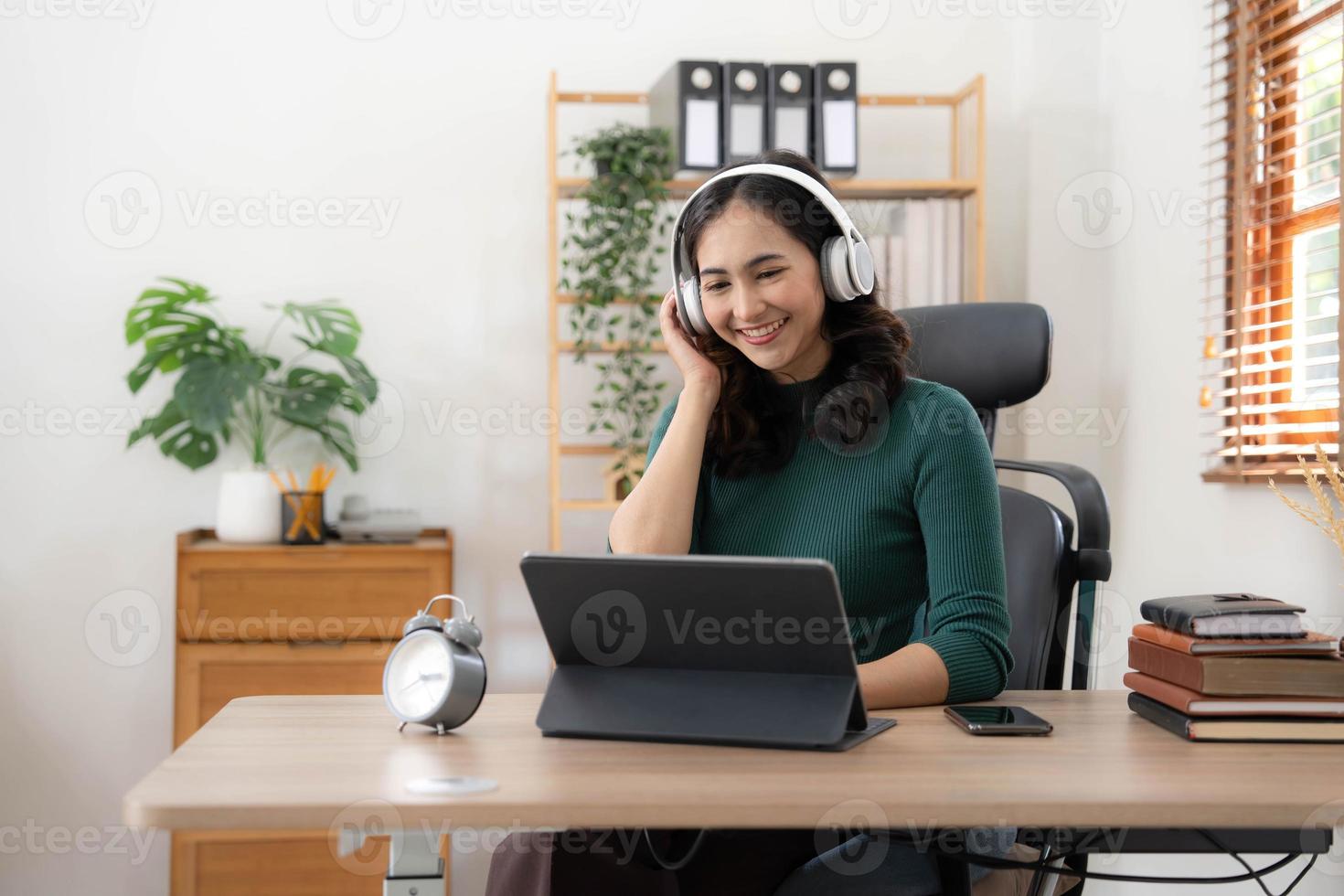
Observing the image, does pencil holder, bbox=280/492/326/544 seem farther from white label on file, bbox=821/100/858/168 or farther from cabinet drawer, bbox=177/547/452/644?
white label on file, bbox=821/100/858/168

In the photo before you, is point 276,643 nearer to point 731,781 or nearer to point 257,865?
point 257,865

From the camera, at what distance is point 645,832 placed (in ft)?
3.72

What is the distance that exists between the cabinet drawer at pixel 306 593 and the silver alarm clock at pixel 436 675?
1.65 metres

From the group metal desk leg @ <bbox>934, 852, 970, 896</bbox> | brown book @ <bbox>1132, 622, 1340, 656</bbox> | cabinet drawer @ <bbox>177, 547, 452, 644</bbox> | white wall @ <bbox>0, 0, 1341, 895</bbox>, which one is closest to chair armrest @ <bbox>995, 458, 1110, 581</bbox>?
brown book @ <bbox>1132, 622, 1340, 656</bbox>

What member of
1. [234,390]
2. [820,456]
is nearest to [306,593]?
[234,390]

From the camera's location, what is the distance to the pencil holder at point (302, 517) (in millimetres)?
2875

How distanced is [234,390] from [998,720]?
215cm

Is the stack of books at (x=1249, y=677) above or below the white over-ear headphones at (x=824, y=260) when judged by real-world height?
below

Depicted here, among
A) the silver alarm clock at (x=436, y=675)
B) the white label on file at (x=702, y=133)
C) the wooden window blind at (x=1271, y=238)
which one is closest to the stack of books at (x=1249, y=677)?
the silver alarm clock at (x=436, y=675)

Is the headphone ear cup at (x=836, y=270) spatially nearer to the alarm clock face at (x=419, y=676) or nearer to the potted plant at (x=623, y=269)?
the alarm clock face at (x=419, y=676)

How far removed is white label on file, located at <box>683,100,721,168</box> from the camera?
2.88 m

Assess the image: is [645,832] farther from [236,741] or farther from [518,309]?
[518,309]

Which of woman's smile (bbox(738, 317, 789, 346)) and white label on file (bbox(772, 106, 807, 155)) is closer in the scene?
woman's smile (bbox(738, 317, 789, 346))

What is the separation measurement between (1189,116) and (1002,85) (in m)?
0.81
